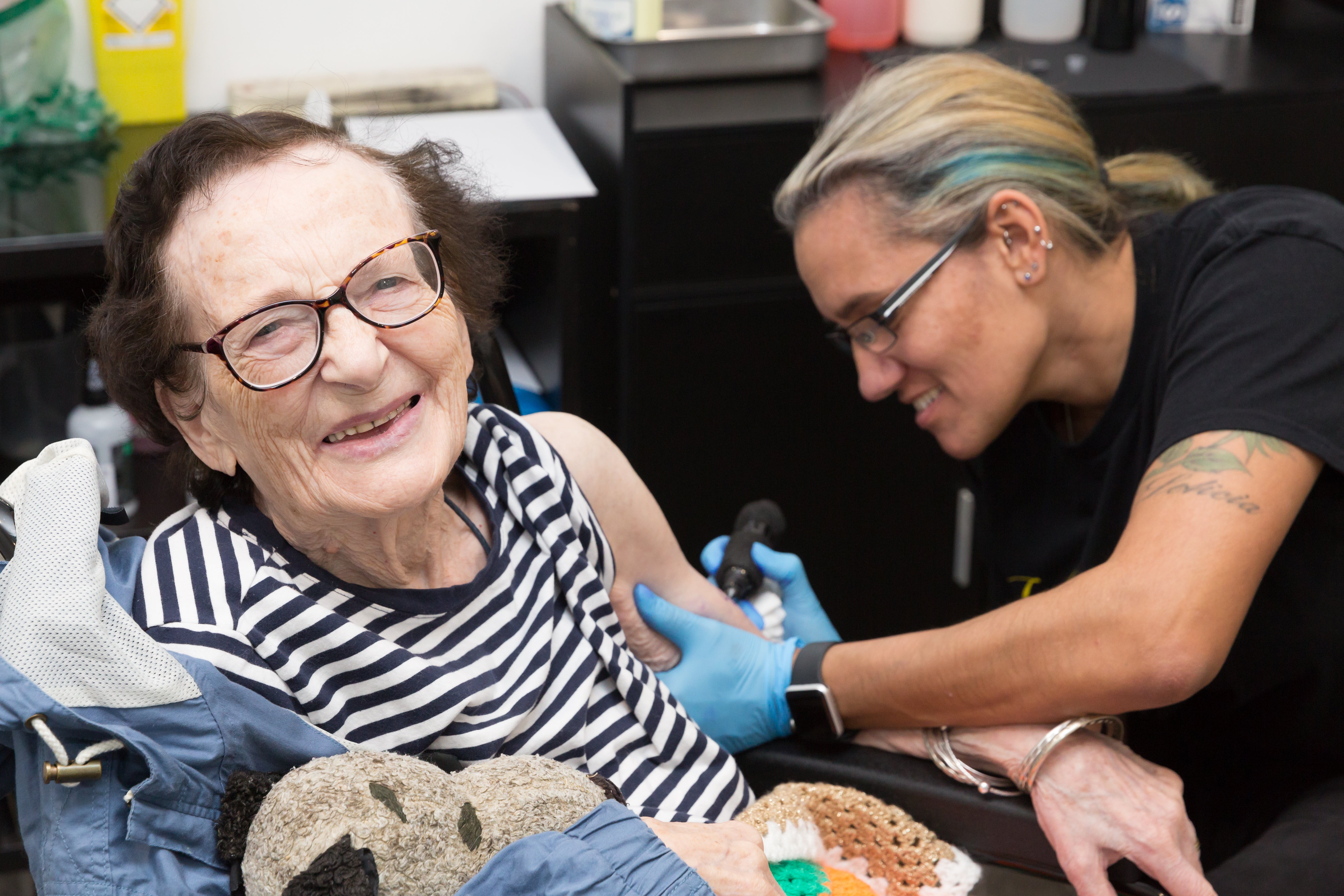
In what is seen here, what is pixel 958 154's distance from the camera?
5.45 feet

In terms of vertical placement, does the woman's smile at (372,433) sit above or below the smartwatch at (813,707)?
above

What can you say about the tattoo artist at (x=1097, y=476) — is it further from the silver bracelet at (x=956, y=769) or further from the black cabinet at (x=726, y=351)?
the black cabinet at (x=726, y=351)

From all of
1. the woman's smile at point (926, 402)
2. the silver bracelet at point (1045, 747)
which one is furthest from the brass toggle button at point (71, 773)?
the woman's smile at point (926, 402)

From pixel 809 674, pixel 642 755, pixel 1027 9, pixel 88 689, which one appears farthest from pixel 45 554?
pixel 1027 9

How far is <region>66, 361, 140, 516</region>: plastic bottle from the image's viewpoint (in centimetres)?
229

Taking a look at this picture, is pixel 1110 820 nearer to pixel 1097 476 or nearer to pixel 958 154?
pixel 1097 476

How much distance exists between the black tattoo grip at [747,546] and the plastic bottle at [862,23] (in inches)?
48.1

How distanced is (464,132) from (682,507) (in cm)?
83

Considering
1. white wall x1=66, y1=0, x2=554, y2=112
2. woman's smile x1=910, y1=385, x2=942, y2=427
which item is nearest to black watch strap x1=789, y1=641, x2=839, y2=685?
woman's smile x1=910, y1=385, x2=942, y2=427

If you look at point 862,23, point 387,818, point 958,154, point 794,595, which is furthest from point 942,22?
point 387,818

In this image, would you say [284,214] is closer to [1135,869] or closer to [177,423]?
[177,423]

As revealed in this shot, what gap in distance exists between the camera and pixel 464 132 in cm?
246

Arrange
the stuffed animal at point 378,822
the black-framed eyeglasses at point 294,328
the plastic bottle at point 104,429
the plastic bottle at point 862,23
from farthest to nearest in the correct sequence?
the plastic bottle at point 862,23 < the plastic bottle at point 104,429 < the black-framed eyeglasses at point 294,328 < the stuffed animal at point 378,822

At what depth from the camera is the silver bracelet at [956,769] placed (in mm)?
1479
